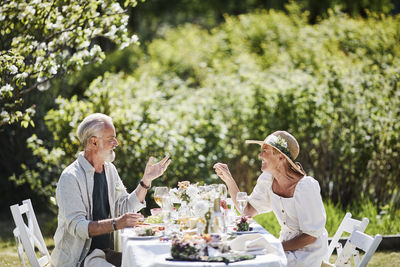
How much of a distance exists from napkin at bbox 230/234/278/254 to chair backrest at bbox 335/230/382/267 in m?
0.62

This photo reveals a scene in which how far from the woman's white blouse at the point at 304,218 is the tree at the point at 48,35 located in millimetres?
2559

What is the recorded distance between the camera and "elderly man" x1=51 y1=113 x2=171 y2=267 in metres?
4.12

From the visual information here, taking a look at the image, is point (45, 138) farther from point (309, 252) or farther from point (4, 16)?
point (309, 252)

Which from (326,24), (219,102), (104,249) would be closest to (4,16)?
(104,249)

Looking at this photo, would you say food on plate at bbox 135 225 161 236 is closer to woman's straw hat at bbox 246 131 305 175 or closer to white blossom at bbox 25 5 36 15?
woman's straw hat at bbox 246 131 305 175

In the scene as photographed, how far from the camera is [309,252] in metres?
4.25

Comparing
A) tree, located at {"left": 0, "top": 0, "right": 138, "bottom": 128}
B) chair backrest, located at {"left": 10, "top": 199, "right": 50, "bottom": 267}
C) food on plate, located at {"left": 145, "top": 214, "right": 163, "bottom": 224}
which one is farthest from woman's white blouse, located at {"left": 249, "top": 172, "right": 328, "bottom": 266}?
tree, located at {"left": 0, "top": 0, "right": 138, "bottom": 128}

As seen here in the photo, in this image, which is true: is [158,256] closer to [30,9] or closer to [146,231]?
[146,231]

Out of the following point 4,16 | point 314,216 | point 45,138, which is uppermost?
point 4,16

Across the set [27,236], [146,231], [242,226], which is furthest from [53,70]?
[242,226]

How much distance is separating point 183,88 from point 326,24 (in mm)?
4617

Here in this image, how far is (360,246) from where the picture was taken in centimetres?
396

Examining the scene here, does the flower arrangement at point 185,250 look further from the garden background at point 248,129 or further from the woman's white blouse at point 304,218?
the garden background at point 248,129

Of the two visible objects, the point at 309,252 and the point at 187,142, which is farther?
the point at 187,142
